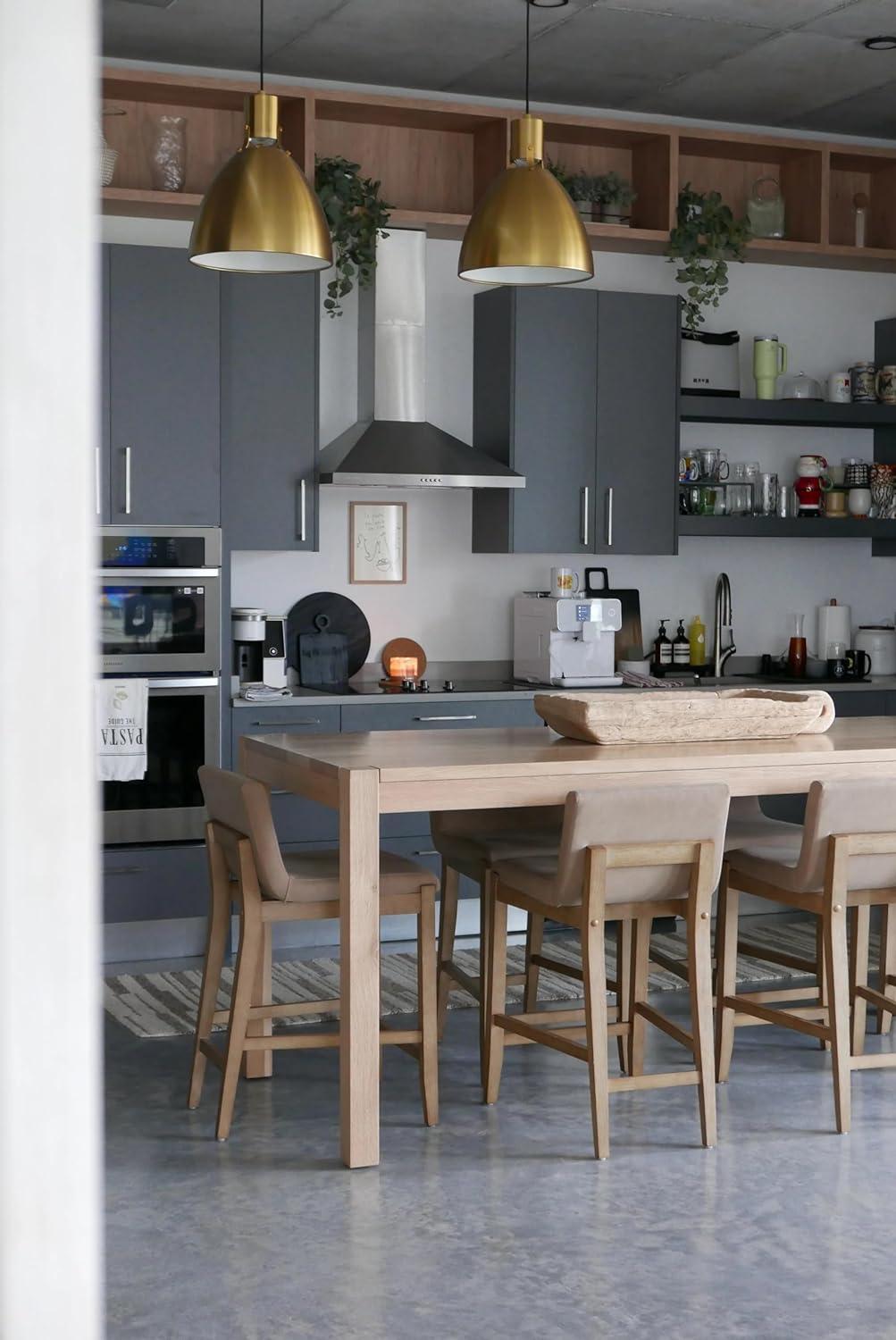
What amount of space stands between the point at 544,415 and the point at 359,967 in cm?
309

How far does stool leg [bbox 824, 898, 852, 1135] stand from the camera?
359cm

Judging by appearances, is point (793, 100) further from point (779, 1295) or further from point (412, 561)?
point (779, 1295)

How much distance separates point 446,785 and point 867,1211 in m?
1.23

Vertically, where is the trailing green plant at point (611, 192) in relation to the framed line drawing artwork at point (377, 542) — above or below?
above

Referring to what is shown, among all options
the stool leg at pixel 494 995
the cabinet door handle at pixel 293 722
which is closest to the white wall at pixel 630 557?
the cabinet door handle at pixel 293 722

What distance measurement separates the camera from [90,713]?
3.07 feet

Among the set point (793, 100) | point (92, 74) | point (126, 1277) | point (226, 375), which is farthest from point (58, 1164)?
point (793, 100)

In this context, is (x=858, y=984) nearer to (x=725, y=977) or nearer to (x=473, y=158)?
(x=725, y=977)

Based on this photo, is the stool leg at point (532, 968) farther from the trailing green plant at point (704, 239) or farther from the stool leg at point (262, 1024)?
the trailing green plant at point (704, 239)

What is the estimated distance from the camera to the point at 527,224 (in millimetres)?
3693

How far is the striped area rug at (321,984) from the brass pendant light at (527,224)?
216cm

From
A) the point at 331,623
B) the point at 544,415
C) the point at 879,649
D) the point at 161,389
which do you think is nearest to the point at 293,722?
the point at 331,623

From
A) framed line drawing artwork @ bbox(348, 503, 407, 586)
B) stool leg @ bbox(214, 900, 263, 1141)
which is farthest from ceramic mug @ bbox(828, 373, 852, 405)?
stool leg @ bbox(214, 900, 263, 1141)

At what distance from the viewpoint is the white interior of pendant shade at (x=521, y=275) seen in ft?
12.9
